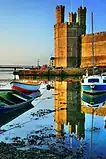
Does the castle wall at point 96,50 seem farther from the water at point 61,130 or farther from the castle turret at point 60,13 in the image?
the water at point 61,130

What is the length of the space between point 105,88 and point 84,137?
46.1 feet

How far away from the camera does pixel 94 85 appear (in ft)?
75.6

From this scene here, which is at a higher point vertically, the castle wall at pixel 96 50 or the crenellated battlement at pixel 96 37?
the crenellated battlement at pixel 96 37

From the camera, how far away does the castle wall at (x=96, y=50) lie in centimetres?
5444

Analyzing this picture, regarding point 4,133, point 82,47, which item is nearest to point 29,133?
point 4,133

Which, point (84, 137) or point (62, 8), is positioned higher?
point (62, 8)

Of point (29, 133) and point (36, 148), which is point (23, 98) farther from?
point (36, 148)

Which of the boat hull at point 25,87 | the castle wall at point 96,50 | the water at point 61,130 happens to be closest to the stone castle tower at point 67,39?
the castle wall at point 96,50

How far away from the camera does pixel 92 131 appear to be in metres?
10.6

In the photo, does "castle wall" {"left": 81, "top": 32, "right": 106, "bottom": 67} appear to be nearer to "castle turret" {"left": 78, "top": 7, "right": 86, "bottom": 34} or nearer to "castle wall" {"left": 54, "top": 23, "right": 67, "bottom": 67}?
"castle turret" {"left": 78, "top": 7, "right": 86, "bottom": 34}

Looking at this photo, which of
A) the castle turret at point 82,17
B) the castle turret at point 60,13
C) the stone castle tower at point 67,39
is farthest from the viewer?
the castle turret at point 82,17

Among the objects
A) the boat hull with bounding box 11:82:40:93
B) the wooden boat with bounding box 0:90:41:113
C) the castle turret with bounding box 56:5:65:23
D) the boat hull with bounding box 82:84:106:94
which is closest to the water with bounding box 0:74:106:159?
the wooden boat with bounding box 0:90:41:113

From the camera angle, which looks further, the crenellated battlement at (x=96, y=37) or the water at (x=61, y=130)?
the crenellated battlement at (x=96, y=37)

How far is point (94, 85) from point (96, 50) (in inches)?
1295
